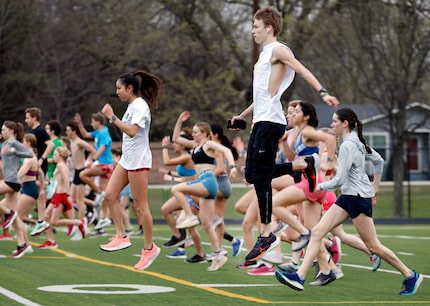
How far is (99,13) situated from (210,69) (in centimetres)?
592

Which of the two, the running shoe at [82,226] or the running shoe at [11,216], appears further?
the running shoe at [82,226]

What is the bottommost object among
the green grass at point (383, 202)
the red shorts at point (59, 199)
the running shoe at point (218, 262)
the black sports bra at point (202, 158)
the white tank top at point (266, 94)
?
the green grass at point (383, 202)

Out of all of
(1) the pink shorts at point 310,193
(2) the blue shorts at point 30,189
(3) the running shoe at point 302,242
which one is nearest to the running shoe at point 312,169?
(1) the pink shorts at point 310,193

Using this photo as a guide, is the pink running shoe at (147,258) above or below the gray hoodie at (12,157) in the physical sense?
below

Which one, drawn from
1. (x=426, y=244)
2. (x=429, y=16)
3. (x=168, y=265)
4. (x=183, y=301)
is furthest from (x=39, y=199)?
(x=429, y=16)

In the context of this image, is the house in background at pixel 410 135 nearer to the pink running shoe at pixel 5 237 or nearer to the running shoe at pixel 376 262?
the pink running shoe at pixel 5 237

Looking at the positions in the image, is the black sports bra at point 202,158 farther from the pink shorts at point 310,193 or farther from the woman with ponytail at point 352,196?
the woman with ponytail at point 352,196

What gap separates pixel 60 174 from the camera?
19859mm

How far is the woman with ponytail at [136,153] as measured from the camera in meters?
12.1

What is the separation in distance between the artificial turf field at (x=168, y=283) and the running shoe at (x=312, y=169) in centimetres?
116

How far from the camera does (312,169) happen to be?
12227mm

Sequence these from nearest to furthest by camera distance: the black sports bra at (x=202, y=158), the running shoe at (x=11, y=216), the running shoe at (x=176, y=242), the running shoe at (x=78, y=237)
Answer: the black sports bra at (x=202, y=158), the running shoe at (x=11, y=216), the running shoe at (x=176, y=242), the running shoe at (x=78, y=237)

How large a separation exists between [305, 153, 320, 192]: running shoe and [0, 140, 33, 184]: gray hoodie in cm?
618

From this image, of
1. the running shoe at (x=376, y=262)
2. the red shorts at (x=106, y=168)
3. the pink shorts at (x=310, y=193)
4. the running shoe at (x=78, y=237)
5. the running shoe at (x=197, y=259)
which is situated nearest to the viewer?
the pink shorts at (x=310, y=193)
